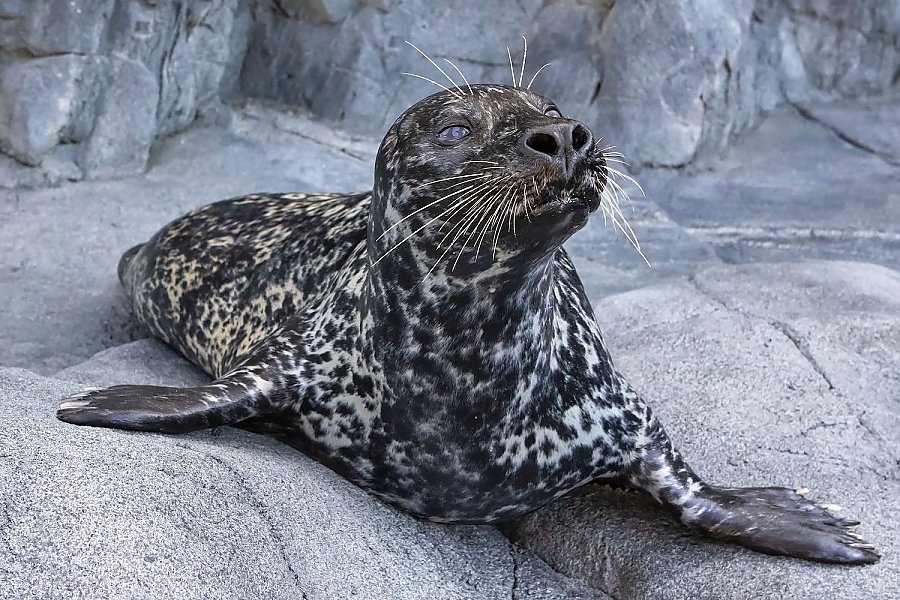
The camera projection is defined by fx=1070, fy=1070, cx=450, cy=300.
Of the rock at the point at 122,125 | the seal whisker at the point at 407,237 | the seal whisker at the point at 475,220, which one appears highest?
the seal whisker at the point at 475,220

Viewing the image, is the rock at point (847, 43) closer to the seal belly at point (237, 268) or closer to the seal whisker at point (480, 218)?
the seal belly at point (237, 268)

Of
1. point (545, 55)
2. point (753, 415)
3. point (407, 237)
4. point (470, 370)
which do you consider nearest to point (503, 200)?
point (407, 237)

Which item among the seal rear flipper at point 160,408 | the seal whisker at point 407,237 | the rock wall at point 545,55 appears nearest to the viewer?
the seal whisker at point 407,237

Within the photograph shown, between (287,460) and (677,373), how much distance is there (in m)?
1.68

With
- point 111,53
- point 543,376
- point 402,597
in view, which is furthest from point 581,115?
point 402,597

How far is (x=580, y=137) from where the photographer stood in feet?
8.00

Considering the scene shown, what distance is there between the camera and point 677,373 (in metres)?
4.04

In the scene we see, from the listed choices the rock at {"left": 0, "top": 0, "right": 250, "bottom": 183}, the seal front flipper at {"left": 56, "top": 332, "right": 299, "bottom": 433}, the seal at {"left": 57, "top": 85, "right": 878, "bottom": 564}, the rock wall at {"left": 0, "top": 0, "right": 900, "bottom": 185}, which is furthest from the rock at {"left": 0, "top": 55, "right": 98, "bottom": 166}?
the seal front flipper at {"left": 56, "top": 332, "right": 299, "bottom": 433}

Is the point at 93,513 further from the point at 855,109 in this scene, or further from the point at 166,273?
the point at 855,109

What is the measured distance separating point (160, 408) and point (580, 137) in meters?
1.33

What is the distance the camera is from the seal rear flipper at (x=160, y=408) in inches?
110

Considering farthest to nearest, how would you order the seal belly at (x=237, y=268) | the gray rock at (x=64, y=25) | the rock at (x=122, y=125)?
1. the rock at (x=122, y=125)
2. the gray rock at (x=64, y=25)
3. the seal belly at (x=237, y=268)

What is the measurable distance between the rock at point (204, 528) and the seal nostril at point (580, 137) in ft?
3.77

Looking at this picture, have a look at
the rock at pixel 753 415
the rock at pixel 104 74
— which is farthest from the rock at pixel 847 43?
the rock at pixel 104 74
